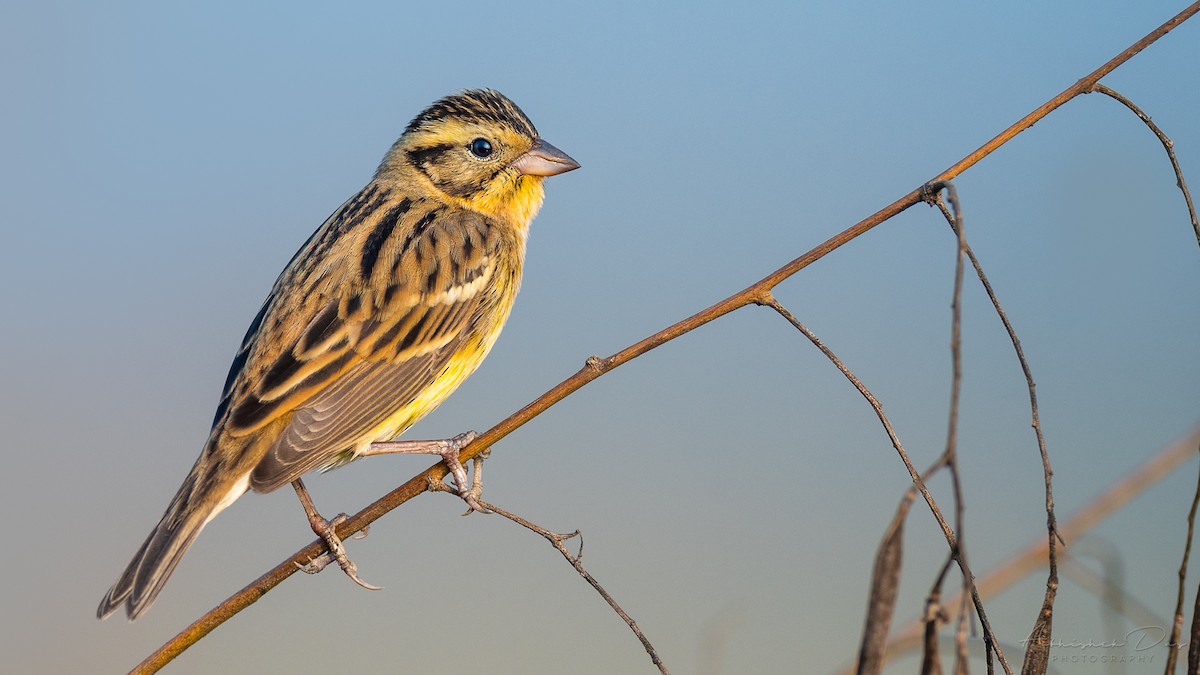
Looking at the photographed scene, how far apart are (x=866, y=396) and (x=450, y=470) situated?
1623 mm

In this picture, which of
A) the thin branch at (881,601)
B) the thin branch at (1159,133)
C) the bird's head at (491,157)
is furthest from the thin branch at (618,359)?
the bird's head at (491,157)

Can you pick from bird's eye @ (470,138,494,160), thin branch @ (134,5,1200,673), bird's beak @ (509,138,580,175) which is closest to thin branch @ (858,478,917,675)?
thin branch @ (134,5,1200,673)

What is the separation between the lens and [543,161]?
445 cm

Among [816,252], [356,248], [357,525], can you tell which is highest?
[816,252]

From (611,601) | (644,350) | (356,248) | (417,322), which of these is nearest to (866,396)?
(644,350)

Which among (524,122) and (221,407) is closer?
(221,407)

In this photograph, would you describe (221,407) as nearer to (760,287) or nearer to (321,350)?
(321,350)

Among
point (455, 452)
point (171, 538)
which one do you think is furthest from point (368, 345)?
point (171, 538)

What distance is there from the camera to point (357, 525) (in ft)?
9.78

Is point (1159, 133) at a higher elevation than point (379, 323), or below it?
higher

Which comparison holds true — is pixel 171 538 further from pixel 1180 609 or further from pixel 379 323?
pixel 1180 609

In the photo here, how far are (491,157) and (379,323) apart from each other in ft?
3.33

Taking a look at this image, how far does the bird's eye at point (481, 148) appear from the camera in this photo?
4488 mm

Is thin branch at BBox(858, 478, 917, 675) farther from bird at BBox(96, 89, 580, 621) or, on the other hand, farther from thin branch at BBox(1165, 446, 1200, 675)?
bird at BBox(96, 89, 580, 621)
